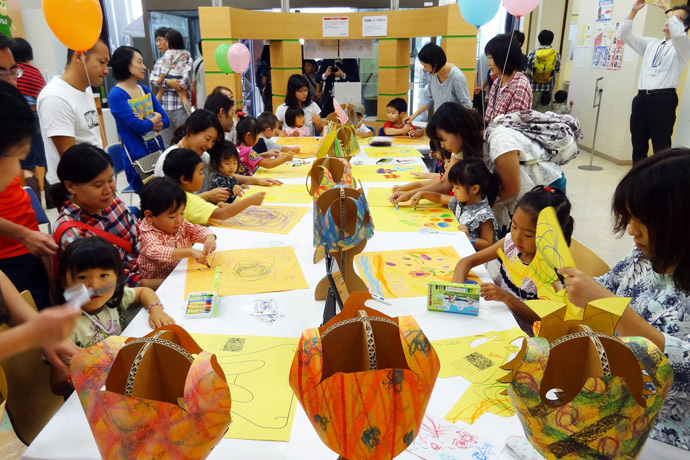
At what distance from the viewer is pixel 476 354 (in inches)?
48.4

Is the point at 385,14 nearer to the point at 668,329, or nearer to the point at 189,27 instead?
the point at 189,27

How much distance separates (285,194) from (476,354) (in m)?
1.71

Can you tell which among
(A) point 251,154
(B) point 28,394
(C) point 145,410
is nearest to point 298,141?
(A) point 251,154

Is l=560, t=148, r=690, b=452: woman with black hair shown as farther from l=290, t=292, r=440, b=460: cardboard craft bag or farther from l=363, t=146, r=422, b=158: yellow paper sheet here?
l=363, t=146, r=422, b=158: yellow paper sheet

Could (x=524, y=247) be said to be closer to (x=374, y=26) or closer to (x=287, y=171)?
(x=287, y=171)

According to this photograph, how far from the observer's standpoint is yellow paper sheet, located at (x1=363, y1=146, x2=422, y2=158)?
3700 mm

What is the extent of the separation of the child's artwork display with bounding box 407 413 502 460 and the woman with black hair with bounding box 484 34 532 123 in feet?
8.32

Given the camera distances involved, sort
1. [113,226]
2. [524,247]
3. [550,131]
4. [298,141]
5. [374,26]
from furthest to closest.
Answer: [374,26]
[298,141]
[550,131]
[113,226]
[524,247]

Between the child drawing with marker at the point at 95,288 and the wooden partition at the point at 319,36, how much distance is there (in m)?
4.09

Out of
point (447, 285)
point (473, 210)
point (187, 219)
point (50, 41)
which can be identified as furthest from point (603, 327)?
point (50, 41)

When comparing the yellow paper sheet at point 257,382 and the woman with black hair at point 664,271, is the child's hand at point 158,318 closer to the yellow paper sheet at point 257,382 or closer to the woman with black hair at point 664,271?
the yellow paper sheet at point 257,382

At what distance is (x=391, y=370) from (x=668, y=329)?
742 millimetres

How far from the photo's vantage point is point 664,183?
1.01 metres

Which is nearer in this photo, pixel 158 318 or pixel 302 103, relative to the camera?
pixel 158 318
